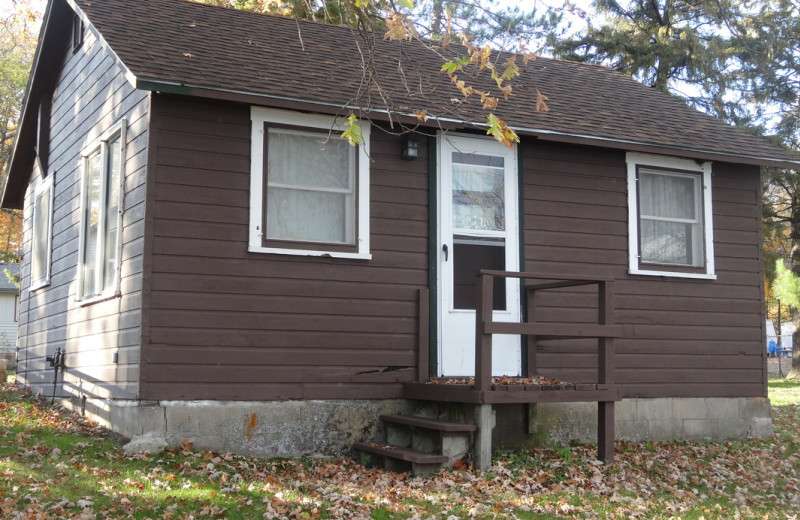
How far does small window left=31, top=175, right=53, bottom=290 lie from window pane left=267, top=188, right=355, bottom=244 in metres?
4.73

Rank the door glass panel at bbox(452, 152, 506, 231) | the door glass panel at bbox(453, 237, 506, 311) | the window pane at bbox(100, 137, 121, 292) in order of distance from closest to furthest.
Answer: the window pane at bbox(100, 137, 121, 292)
the door glass panel at bbox(453, 237, 506, 311)
the door glass panel at bbox(452, 152, 506, 231)

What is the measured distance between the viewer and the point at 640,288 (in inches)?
412

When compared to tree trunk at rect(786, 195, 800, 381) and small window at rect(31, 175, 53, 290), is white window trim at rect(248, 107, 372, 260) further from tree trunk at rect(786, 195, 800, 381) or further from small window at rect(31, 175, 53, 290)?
tree trunk at rect(786, 195, 800, 381)

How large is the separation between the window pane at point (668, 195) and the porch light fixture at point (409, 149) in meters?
3.11

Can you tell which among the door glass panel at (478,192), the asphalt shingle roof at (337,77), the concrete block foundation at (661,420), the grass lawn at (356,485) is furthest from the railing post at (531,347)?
the asphalt shingle roof at (337,77)

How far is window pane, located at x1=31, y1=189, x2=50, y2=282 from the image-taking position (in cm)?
1270

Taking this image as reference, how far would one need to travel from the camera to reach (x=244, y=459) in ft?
26.8

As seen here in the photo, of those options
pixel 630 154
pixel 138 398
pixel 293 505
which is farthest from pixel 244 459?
pixel 630 154

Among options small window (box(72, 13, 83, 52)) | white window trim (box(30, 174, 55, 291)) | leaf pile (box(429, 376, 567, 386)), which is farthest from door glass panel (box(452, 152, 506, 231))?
white window trim (box(30, 174, 55, 291))

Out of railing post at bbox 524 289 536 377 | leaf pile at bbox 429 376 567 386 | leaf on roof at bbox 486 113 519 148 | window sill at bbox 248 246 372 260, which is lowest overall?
leaf pile at bbox 429 376 567 386

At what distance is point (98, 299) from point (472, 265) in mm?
4127

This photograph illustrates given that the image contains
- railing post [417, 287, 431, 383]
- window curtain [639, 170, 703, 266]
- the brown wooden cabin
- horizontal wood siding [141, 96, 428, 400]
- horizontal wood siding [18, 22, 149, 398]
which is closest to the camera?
horizontal wood siding [141, 96, 428, 400]

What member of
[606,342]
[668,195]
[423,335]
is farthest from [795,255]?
[423,335]

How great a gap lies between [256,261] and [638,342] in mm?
4702
